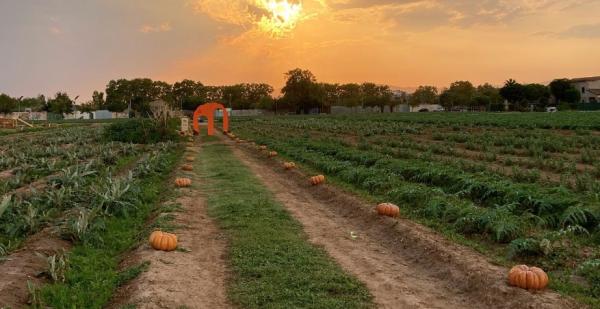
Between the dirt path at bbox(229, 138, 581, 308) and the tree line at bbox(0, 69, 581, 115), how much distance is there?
7803 cm

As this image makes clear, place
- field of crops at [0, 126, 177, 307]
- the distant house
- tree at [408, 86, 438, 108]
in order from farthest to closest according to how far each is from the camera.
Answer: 1. tree at [408, 86, 438, 108]
2. the distant house
3. field of crops at [0, 126, 177, 307]

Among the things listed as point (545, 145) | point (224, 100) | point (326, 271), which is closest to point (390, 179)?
point (326, 271)

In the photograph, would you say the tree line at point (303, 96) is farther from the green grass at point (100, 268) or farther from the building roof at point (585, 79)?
the green grass at point (100, 268)

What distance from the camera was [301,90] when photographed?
110 meters

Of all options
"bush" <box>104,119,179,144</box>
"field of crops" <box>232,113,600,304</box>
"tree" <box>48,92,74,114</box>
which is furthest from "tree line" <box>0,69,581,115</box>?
"field of crops" <box>232,113,600,304</box>

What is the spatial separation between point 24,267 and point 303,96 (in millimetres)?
104339

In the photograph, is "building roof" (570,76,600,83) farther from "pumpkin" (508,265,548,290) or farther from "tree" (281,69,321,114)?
"pumpkin" (508,265,548,290)

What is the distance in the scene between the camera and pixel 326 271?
6.67m

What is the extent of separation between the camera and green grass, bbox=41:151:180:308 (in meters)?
5.57

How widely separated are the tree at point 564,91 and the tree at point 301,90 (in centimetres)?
4876

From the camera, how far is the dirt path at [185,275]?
5586 millimetres

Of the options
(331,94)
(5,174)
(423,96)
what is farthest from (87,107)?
(5,174)

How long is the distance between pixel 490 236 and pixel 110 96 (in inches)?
5363

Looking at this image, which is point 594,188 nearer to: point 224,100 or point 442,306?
point 442,306
